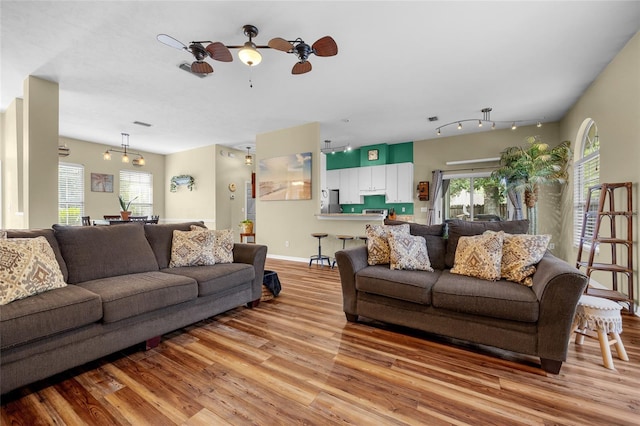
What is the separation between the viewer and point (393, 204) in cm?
757

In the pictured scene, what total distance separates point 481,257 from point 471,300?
52 cm

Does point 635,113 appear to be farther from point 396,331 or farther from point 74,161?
point 74,161

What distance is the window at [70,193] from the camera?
265 inches

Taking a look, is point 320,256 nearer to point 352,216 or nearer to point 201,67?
point 352,216

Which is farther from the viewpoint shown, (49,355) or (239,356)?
(239,356)

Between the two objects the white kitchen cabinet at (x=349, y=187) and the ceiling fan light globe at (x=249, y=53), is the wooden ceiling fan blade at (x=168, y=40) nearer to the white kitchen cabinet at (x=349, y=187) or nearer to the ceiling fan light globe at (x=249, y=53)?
the ceiling fan light globe at (x=249, y=53)

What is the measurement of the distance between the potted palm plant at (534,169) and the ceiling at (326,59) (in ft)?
2.29

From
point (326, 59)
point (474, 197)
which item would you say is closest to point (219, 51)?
point (326, 59)

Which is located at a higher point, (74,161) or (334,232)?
(74,161)

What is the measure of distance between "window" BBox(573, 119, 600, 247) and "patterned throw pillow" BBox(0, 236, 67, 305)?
598 cm

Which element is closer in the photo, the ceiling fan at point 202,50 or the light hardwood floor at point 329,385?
the light hardwood floor at point 329,385

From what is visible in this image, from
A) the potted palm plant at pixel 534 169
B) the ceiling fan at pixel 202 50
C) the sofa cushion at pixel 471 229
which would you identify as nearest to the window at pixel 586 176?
the potted palm plant at pixel 534 169

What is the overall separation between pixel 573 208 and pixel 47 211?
26.7ft

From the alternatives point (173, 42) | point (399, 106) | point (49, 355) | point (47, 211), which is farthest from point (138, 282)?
point (399, 106)
